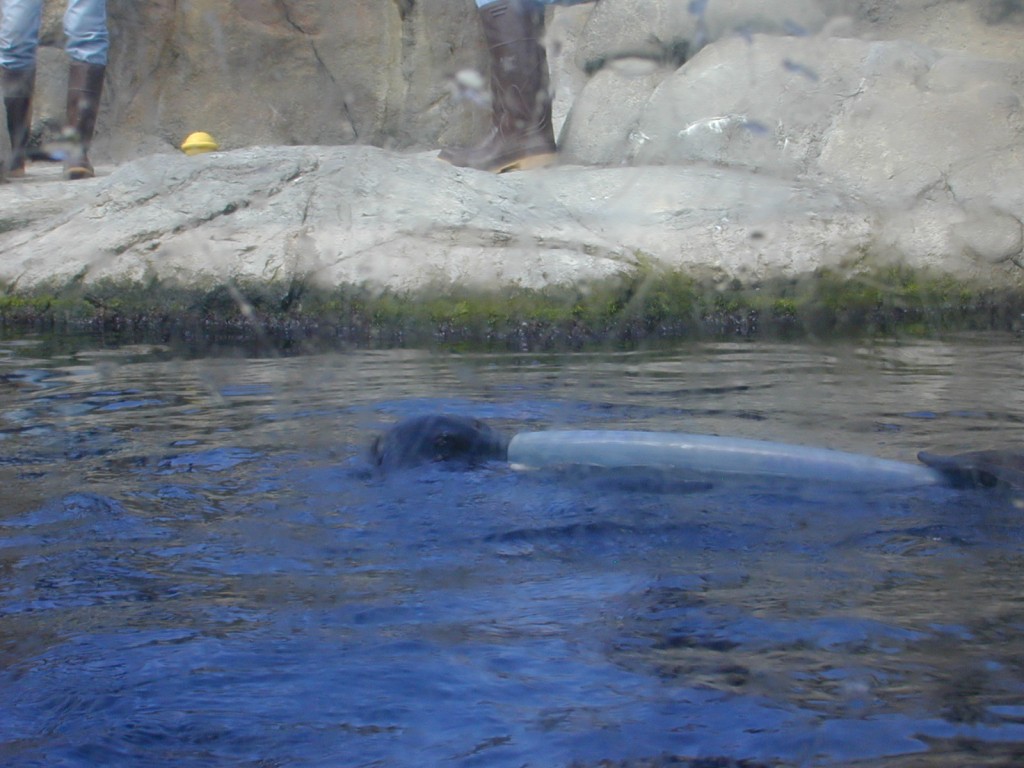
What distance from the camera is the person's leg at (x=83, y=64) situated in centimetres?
729

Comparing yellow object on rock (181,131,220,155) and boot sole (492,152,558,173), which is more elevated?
yellow object on rock (181,131,220,155)

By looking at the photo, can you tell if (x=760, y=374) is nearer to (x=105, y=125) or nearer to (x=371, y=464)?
(x=371, y=464)

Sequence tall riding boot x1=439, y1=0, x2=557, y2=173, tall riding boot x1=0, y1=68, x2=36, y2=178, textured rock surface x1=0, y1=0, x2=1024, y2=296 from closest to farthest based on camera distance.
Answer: textured rock surface x1=0, y1=0, x2=1024, y2=296 → tall riding boot x1=439, y1=0, x2=557, y2=173 → tall riding boot x1=0, y1=68, x2=36, y2=178

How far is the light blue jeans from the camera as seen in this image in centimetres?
717

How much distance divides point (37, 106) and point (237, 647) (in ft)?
29.3

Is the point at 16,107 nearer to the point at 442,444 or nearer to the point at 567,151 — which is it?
the point at 567,151

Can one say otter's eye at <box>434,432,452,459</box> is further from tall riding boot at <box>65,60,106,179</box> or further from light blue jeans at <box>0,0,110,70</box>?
light blue jeans at <box>0,0,110,70</box>

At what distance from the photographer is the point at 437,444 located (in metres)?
2.90

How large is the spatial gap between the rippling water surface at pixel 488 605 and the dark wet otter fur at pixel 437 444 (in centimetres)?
8

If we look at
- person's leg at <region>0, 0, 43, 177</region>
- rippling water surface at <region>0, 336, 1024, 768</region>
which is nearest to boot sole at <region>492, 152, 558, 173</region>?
person's leg at <region>0, 0, 43, 177</region>

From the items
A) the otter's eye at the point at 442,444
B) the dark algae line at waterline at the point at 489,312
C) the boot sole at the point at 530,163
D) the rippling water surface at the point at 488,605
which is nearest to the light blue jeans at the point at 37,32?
the dark algae line at waterline at the point at 489,312

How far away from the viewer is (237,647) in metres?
1.75

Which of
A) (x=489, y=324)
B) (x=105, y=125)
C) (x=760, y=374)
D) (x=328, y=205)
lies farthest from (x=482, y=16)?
(x=105, y=125)

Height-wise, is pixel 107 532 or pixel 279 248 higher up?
pixel 279 248
